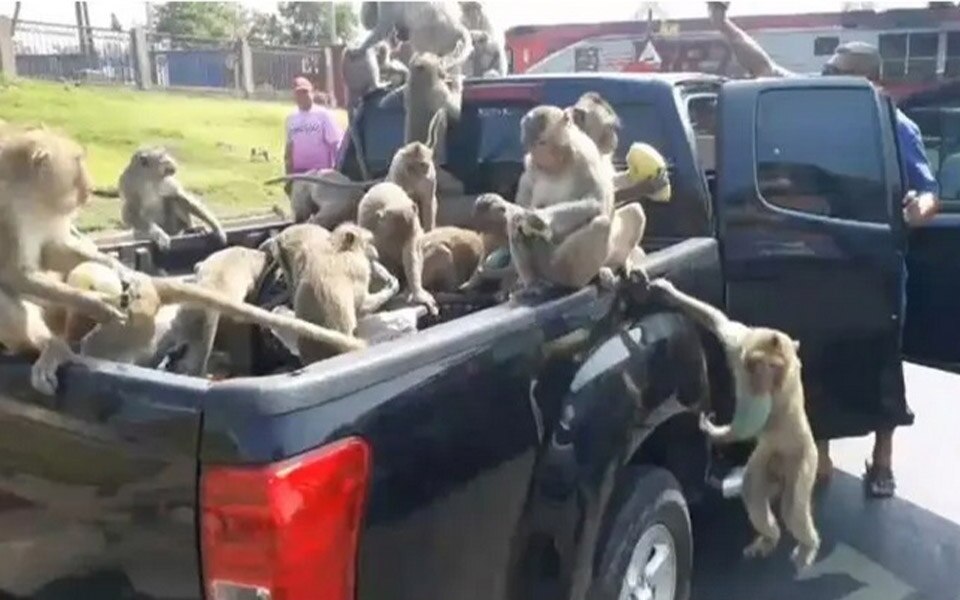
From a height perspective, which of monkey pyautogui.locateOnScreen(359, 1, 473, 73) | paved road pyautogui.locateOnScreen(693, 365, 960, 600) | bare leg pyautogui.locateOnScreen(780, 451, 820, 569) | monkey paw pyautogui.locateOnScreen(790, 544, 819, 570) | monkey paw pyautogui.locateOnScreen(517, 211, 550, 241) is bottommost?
paved road pyautogui.locateOnScreen(693, 365, 960, 600)

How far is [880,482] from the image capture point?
5.19 meters

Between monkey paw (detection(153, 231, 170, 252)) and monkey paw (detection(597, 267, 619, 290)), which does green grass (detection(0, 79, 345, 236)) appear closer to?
monkey paw (detection(153, 231, 170, 252))

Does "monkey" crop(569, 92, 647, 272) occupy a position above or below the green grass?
above

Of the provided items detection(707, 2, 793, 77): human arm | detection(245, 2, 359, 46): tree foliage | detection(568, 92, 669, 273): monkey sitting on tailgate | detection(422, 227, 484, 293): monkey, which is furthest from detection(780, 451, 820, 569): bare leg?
detection(245, 2, 359, 46): tree foliage

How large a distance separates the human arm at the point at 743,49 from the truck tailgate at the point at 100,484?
537 centimetres

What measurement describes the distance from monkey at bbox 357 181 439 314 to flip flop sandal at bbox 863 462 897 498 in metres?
2.50

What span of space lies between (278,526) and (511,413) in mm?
756

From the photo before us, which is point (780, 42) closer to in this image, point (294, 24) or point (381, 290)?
point (381, 290)

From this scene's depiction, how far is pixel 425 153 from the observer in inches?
166

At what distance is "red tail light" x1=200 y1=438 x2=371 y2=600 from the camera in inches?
79.7

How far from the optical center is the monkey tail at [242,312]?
8.45 feet

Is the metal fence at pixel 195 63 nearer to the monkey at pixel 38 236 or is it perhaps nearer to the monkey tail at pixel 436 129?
the monkey tail at pixel 436 129

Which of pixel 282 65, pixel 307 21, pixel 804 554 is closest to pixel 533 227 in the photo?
pixel 804 554

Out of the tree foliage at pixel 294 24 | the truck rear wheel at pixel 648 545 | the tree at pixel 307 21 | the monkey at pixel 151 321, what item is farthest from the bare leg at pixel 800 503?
the tree at pixel 307 21
